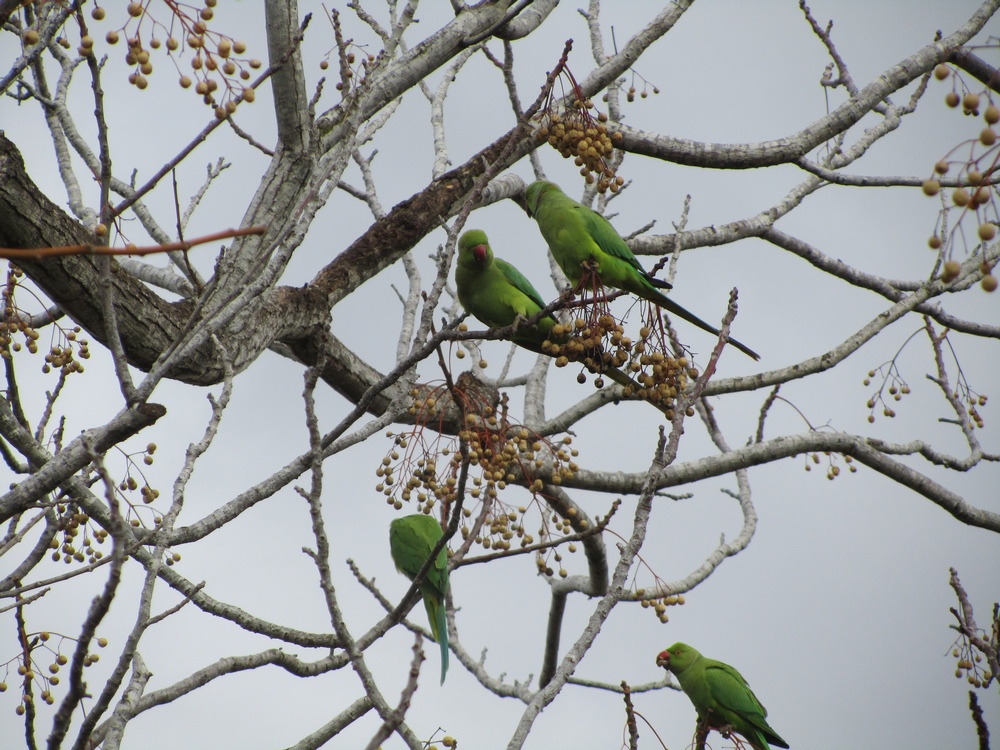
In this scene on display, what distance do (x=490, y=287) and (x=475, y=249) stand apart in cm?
21

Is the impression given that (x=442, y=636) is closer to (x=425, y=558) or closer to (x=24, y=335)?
(x=425, y=558)

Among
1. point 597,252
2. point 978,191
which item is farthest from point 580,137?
point 978,191

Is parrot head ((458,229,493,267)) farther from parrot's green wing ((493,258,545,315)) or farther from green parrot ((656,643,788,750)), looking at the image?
green parrot ((656,643,788,750))

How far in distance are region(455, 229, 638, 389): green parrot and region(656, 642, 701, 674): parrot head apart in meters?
2.40

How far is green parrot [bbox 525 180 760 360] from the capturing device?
12.3 feet

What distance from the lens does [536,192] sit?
473cm

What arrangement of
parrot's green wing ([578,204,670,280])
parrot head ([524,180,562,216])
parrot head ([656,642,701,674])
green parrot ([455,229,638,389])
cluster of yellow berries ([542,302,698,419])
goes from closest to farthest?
cluster of yellow berries ([542,302,698,419]) → parrot's green wing ([578,204,670,280]) → green parrot ([455,229,638,389]) → parrot head ([524,180,562,216]) → parrot head ([656,642,701,674])

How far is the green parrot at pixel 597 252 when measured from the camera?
3.76 metres

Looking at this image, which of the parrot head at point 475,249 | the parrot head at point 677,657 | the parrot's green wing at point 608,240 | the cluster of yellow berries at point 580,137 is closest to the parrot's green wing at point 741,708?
the parrot head at point 677,657

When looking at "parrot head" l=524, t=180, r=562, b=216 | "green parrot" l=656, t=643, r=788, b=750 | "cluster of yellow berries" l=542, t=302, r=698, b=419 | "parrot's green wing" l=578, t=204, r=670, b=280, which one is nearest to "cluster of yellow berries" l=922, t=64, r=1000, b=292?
"cluster of yellow berries" l=542, t=302, r=698, b=419

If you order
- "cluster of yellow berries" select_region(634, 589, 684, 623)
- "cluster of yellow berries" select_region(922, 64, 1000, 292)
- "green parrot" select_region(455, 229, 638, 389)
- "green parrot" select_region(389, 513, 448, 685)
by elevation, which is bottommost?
"cluster of yellow berries" select_region(922, 64, 1000, 292)

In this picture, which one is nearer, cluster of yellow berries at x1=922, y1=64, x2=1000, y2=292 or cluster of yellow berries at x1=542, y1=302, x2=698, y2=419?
cluster of yellow berries at x1=922, y1=64, x2=1000, y2=292

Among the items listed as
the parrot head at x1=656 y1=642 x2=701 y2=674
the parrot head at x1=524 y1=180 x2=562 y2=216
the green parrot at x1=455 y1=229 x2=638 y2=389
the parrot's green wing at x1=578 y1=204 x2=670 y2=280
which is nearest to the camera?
the parrot's green wing at x1=578 y1=204 x2=670 y2=280

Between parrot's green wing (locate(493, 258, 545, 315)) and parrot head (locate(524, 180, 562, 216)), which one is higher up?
parrot head (locate(524, 180, 562, 216))
